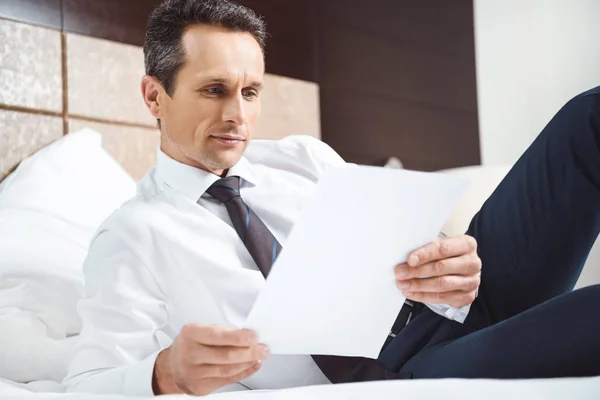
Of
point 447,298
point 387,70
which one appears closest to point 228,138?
point 447,298

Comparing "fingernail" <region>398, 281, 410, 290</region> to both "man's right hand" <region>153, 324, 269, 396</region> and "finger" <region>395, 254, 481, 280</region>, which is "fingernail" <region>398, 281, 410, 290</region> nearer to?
"finger" <region>395, 254, 481, 280</region>

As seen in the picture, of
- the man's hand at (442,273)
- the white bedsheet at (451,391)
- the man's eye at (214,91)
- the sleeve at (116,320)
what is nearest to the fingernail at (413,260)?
the man's hand at (442,273)

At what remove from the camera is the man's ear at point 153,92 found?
146cm

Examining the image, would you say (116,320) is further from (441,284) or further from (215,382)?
(441,284)

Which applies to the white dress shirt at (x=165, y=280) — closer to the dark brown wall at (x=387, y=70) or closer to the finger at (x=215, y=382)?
the finger at (x=215, y=382)

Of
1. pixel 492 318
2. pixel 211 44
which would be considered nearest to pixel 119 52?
pixel 211 44

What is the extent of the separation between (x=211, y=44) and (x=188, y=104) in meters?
0.12

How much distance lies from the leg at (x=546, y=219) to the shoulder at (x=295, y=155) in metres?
0.38

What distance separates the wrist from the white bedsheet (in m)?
0.12

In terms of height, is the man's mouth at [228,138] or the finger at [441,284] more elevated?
the man's mouth at [228,138]

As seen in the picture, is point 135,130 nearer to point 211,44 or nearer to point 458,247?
point 211,44

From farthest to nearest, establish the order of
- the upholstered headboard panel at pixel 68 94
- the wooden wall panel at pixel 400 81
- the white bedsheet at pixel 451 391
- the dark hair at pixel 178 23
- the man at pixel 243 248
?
the wooden wall panel at pixel 400 81 → the upholstered headboard panel at pixel 68 94 → the dark hair at pixel 178 23 → the man at pixel 243 248 → the white bedsheet at pixel 451 391

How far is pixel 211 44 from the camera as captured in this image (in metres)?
1.39

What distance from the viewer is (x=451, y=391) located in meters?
0.89
